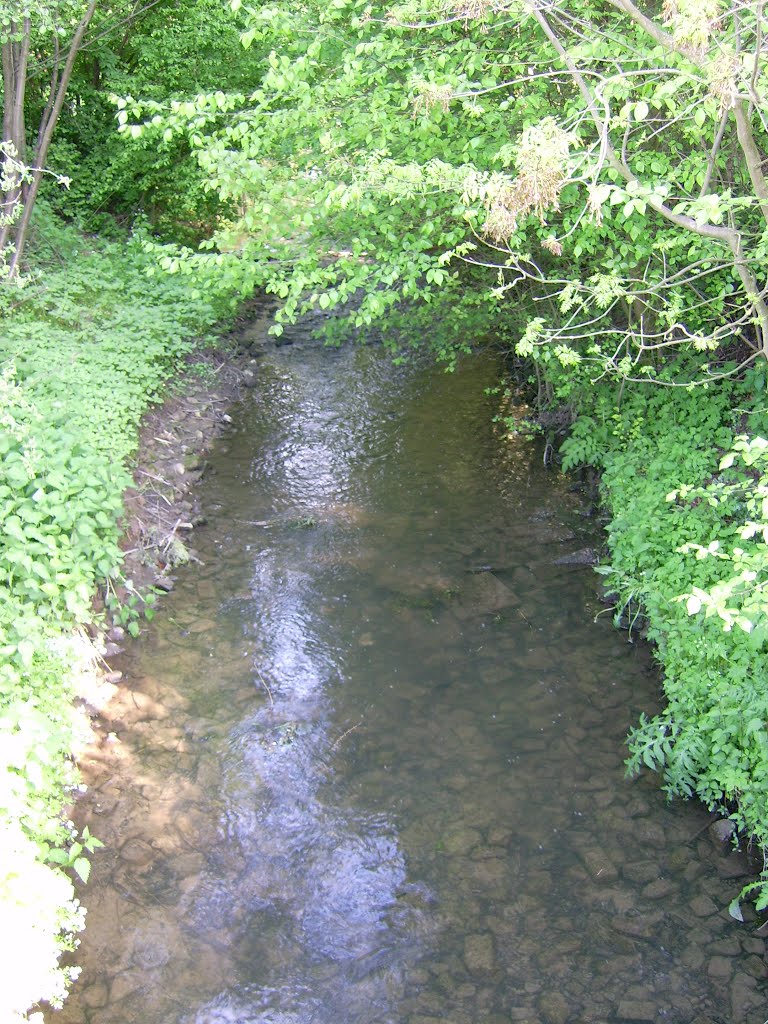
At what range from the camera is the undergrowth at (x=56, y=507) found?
14.4 feet

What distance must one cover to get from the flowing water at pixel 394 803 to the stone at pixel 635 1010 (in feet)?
0.04

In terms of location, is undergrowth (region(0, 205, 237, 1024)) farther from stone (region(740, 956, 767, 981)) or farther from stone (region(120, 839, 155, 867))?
stone (region(740, 956, 767, 981))

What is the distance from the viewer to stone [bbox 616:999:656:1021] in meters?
4.46

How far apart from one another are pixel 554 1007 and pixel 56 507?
488 cm

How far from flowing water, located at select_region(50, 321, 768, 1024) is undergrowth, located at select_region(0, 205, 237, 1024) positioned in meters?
0.51

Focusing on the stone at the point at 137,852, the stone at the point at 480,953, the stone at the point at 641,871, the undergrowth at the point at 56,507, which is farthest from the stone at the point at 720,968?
the undergrowth at the point at 56,507

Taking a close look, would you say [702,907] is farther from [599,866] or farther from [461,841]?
[461,841]

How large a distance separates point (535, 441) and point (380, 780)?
227 inches

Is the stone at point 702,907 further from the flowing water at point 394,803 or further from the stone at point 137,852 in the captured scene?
the stone at point 137,852

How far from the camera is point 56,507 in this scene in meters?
6.43

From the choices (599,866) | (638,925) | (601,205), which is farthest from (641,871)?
(601,205)

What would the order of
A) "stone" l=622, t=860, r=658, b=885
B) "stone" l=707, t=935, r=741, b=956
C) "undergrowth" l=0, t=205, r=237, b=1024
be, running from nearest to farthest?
"undergrowth" l=0, t=205, r=237, b=1024
"stone" l=707, t=935, r=741, b=956
"stone" l=622, t=860, r=658, b=885

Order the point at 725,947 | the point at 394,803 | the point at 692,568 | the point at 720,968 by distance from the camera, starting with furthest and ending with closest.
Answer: the point at 692,568 < the point at 394,803 < the point at 725,947 < the point at 720,968

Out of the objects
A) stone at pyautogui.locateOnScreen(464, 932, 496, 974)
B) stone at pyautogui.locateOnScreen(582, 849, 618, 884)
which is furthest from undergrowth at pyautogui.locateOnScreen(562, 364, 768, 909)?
stone at pyautogui.locateOnScreen(464, 932, 496, 974)
